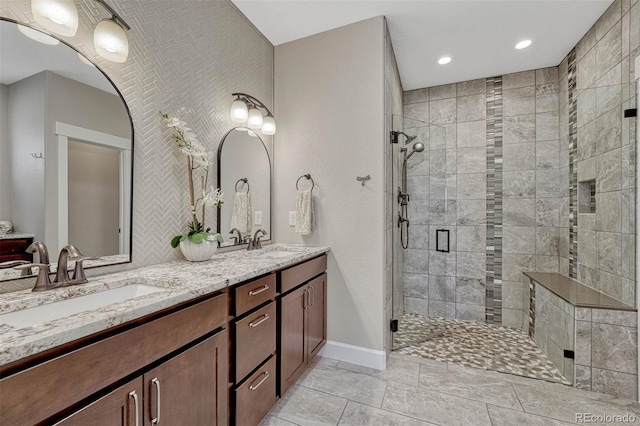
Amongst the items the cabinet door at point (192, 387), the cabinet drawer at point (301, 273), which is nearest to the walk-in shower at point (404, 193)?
the cabinet drawer at point (301, 273)

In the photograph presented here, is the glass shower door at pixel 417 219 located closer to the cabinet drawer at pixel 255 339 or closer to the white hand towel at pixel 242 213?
the white hand towel at pixel 242 213

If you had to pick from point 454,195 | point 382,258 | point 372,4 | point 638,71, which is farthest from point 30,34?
point 454,195

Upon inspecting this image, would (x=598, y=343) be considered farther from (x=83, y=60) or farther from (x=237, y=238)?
(x=83, y=60)

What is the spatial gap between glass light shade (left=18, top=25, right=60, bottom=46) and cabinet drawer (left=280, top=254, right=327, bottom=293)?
1499 mm

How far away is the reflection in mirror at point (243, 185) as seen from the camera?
2080 millimetres

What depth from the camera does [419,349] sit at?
2520 millimetres

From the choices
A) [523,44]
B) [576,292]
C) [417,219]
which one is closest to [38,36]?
[417,219]

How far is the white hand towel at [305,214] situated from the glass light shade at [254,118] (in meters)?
0.67

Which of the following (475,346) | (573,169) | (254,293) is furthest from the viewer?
(573,169)

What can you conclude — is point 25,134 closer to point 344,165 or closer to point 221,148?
point 221,148

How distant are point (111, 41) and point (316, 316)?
204 cm

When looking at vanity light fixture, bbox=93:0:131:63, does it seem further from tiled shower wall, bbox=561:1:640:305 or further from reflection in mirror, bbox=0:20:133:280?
tiled shower wall, bbox=561:1:640:305

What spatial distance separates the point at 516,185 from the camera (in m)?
3.07

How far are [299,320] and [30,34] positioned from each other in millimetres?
1933
